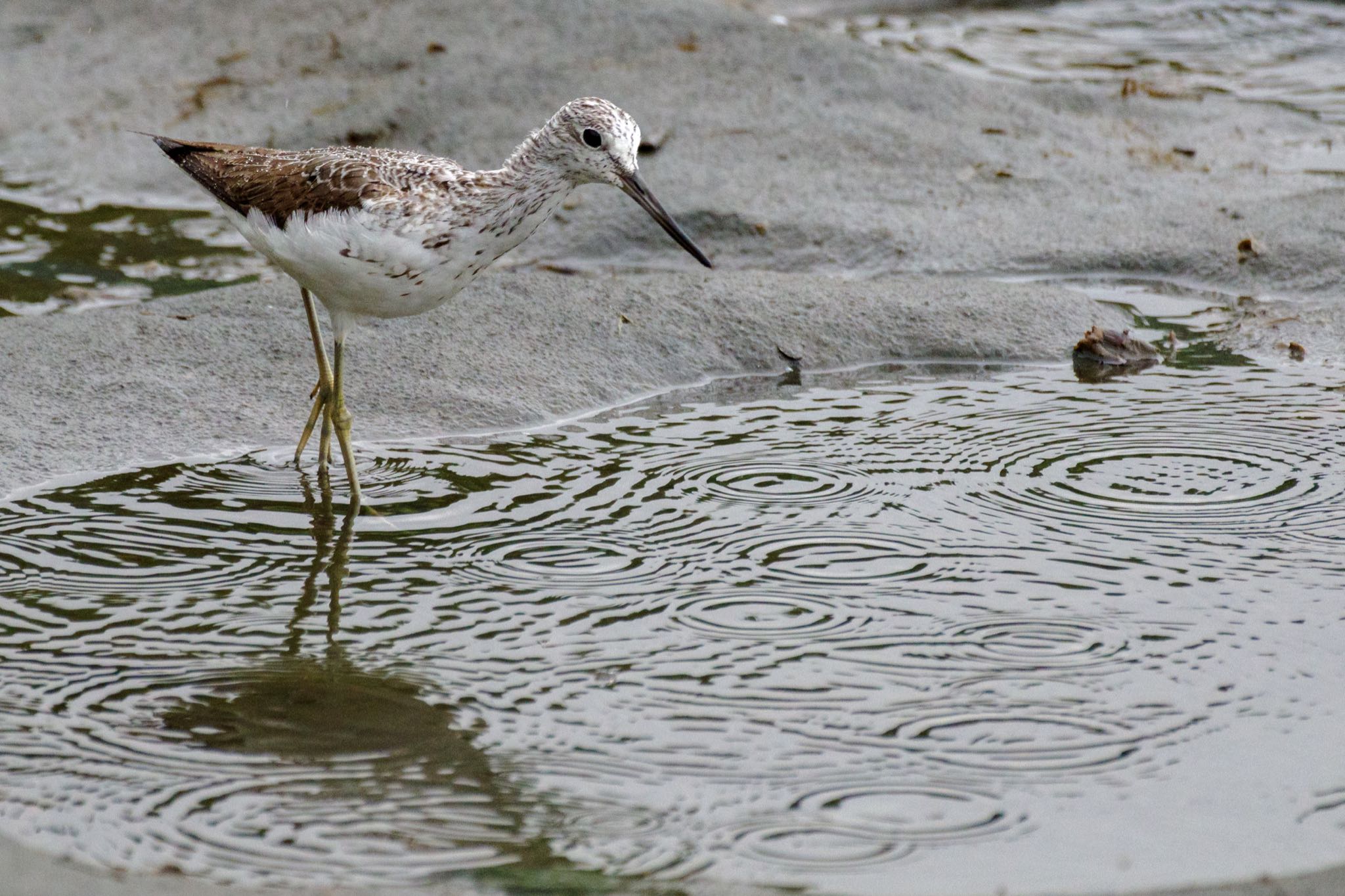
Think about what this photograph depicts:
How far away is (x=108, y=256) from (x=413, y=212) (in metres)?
3.53

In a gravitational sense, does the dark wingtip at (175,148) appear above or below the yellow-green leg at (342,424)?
above

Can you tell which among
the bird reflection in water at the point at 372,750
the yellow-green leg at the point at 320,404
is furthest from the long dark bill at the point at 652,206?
the bird reflection in water at the point at 372,750

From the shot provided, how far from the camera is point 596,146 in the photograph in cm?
503

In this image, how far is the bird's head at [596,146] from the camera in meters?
4.98

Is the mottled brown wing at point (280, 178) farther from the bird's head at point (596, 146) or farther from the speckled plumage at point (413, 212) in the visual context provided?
the bird's head at point (596, 146)

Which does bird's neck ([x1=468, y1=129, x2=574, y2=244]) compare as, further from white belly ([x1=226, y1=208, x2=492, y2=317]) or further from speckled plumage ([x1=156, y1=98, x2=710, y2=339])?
white belly ([x1=226, y1=208, x2=492, y2=317])

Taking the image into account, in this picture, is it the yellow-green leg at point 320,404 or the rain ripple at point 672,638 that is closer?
the rain ripple at point 672,638

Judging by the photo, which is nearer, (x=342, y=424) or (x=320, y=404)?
(x=342, y=424)

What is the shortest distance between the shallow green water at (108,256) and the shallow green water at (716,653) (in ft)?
7.02

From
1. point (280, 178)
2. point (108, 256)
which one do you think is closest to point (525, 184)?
point (280, 178)

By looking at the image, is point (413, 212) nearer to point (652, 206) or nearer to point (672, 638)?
point (652, 206)

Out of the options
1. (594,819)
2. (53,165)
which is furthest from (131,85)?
(594,819)

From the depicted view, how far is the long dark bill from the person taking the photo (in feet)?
16.8

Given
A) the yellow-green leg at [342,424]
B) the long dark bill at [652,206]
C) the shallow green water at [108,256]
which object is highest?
the long dark bill at [652,206]
